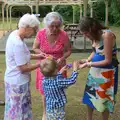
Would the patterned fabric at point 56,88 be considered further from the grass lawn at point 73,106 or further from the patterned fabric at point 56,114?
the grass lawn at point 73,106

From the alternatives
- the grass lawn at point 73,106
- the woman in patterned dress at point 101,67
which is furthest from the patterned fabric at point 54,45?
the grass lawn at point 73,106

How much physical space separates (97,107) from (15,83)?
3.18ft

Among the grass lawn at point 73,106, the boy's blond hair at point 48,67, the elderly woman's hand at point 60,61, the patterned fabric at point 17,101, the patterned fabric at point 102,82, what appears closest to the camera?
the boy's blond hair at point 48,67

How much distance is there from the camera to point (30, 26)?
9.75 ft

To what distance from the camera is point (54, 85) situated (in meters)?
2.93

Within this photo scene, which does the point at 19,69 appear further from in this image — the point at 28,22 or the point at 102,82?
the point at 102,82

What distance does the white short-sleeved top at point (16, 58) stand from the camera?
2.97 m

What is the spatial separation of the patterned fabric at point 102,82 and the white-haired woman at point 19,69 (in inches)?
27.0

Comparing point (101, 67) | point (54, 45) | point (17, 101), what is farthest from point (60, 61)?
point (17, 101)

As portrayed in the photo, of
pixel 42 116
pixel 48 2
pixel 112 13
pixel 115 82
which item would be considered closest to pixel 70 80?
pixel 115 82

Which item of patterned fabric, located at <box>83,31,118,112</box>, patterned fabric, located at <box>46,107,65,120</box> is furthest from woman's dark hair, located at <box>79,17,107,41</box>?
patterned fabric, located at <box>46,107,65,120</box>

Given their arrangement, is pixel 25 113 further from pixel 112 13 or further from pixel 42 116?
pixel 112 13

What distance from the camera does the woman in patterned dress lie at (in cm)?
318

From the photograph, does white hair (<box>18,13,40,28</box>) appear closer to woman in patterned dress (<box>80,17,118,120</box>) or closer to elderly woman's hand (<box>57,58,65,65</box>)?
woman in patterned dress (<box>80,17,118,120</box>)
